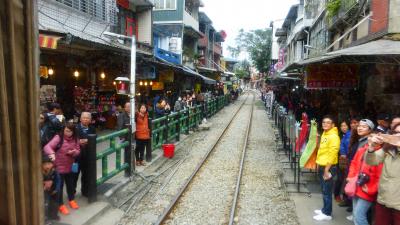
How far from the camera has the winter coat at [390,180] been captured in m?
4.14

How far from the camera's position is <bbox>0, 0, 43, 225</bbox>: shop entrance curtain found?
178 centimetres

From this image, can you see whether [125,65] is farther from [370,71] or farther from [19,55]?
[19,55]

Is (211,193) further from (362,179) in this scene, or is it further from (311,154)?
(362,179)

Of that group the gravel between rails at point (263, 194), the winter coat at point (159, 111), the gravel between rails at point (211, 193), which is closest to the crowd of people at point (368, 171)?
the gravel between rails at point (263, 194)

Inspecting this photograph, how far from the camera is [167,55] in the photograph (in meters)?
23.6

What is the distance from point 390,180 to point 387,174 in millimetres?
70

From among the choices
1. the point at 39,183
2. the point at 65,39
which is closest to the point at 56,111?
the point at 65,39

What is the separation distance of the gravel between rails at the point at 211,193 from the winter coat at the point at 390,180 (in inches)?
116

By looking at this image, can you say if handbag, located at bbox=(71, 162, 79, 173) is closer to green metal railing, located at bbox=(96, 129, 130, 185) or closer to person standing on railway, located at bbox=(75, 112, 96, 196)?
person standing on railway, located at bbox=(75, 112, 96, 196)

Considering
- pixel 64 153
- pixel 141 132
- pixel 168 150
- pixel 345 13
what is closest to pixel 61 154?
pixel 64 153

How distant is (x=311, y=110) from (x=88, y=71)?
885 cm

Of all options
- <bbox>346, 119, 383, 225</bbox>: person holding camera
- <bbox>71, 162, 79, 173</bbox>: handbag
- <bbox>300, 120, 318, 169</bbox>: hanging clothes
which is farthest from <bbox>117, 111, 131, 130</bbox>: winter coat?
<bbox>346, 119, 383, 225</bbox>: person holding camera

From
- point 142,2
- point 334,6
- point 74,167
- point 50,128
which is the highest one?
point 142,2

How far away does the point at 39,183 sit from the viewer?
6.57ft
